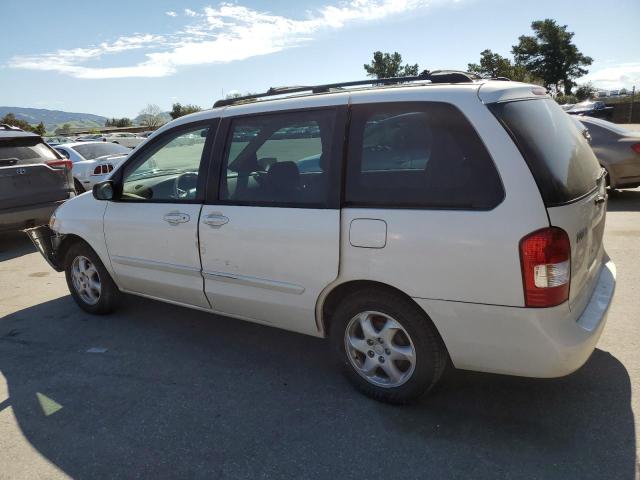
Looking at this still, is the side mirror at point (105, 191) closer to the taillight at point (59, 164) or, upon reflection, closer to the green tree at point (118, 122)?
the taillight at point (59, 164)

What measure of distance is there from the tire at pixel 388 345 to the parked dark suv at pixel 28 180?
6019mm

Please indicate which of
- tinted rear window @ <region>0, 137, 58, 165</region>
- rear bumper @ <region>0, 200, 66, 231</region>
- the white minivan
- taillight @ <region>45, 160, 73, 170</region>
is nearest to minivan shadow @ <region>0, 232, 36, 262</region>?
rear bumper @ <region>0, 200, 66, 231</region>

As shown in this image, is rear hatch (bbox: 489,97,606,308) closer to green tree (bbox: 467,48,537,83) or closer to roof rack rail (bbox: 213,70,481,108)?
roof rack rail (bbox: 213,70,481,108)

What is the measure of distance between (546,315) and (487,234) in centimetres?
47

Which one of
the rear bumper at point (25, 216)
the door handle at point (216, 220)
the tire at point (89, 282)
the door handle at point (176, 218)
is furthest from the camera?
the rear bumper at point (25, 216)

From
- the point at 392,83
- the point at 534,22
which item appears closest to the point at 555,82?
the point at 534,22

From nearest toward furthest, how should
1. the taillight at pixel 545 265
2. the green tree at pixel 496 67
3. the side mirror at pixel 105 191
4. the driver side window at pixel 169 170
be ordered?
the taillight at pixel 545 265
the driver side window at pixel 169 170
the side mirror at pixel 105 191
the green tree at pixel 496 67

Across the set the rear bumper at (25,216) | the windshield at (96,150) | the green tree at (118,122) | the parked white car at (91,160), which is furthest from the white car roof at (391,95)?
the green tree at (118,122)

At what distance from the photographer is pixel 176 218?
11.9ft

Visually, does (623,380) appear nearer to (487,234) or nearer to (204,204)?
(487,234)

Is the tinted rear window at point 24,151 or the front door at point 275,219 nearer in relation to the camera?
the front door at point 275,219

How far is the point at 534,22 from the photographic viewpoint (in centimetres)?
6738

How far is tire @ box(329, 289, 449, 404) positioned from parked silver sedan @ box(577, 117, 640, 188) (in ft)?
21.1

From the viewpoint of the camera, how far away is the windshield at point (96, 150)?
39.3 feet
